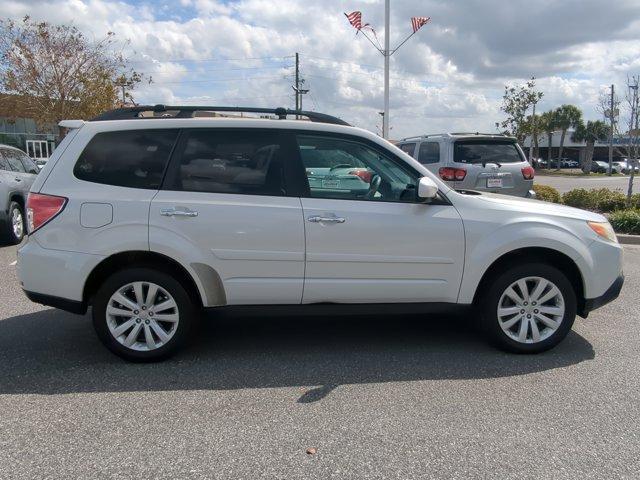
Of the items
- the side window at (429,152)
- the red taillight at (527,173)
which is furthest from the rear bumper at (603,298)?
the side window at (429,152)

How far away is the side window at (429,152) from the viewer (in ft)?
33.0

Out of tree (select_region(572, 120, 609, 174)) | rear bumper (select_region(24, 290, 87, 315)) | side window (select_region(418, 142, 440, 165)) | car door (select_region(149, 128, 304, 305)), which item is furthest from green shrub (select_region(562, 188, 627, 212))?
tree (select_region(572, 120, 609, 174))

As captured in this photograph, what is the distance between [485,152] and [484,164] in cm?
28

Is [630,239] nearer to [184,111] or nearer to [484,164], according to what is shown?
[484,164]

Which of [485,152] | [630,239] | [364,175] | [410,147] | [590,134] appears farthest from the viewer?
[590,134]

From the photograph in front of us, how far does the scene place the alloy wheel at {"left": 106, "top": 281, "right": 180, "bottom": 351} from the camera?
4.25m

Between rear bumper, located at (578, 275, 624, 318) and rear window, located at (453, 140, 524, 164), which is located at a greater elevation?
rear window, located at (453, 140, 524, 164)

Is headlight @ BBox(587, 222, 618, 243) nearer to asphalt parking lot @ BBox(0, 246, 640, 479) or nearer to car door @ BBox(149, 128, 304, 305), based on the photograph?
asphalt parking lot @ BBox(0, 246, 640, 479)

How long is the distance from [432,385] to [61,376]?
8.99 ft

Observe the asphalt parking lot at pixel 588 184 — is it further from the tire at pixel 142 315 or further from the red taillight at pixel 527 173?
the tire at pixel 142 315

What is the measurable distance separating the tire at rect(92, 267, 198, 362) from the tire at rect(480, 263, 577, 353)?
2.42 metres

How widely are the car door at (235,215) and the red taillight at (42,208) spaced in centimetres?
72

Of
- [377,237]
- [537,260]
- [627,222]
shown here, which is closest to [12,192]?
[377,237]

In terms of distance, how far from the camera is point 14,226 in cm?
973
